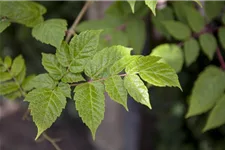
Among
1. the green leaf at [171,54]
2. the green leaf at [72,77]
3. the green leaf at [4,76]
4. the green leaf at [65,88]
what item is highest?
the green leaf at [72,77]

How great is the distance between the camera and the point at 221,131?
1883 mm

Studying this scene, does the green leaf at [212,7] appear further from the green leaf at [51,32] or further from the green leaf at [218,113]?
the green leaf at [51,32]

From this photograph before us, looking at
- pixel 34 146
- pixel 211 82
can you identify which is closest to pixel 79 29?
pixel 211 82

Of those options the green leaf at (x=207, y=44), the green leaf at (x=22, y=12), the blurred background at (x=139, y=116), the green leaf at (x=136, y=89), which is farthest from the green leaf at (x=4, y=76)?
the blurred background at (x=139, y=116)

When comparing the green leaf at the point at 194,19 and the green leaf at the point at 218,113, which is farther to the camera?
the green leaf at the point at 194,19

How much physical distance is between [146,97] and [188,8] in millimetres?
511

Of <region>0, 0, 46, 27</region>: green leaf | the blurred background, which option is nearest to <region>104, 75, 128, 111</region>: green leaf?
<region>0, 0, 46, 27</region>: green leaf

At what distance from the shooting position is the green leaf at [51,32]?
36.3 inches

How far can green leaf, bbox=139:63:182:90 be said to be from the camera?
82cm

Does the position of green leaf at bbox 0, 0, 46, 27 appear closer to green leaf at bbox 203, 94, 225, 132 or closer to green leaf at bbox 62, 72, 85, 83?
green leaf at bbox 62, 72, 85, 83

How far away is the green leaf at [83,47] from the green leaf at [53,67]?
0.04 meters

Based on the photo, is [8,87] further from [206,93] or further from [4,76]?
[206,93]

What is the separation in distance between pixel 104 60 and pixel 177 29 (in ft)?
1.41

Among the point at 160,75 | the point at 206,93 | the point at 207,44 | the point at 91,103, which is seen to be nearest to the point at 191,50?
the point at 207,44
